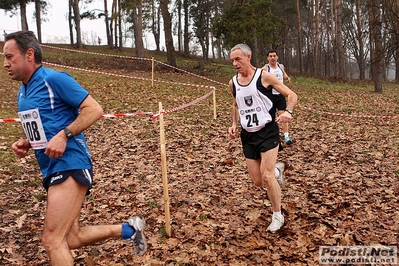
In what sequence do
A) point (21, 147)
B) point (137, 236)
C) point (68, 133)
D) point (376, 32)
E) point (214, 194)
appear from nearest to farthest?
point (68, 133), point (21, 147), point (137, 236), point (214, 194), point (376, 32)

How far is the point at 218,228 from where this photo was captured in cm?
499

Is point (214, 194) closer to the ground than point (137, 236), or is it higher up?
closer to the ground

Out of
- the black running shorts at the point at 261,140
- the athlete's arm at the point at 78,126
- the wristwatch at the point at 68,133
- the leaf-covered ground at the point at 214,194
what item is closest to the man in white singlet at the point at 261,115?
the black running shorts at the point at 261,140

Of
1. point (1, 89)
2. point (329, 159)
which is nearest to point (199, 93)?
point (1, 89)

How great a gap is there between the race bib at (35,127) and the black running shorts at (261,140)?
2.68 m

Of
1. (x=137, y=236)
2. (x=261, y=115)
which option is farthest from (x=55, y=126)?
(x=261, y=115)

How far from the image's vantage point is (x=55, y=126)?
10.1ft

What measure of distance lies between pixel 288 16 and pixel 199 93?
31041mm

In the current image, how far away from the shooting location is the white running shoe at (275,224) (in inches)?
187

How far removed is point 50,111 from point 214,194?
3.60 metres

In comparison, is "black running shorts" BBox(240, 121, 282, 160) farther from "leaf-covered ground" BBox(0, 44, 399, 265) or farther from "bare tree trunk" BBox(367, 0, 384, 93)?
"bare tree trunk" BBox(367, 0, 384, 93)

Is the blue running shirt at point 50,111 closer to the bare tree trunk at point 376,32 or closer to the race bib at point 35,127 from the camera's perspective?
the race bib at point 35,127

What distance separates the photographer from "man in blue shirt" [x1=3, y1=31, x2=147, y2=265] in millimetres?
2992

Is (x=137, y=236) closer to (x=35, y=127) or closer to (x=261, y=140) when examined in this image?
(x=35, y=127)
